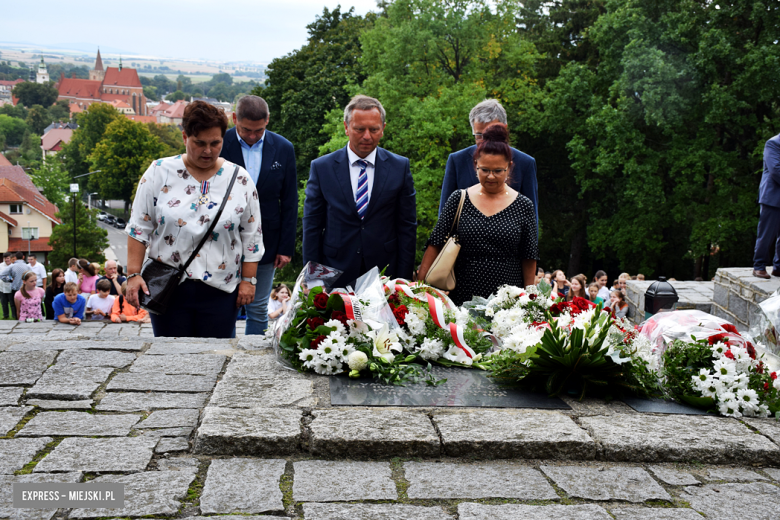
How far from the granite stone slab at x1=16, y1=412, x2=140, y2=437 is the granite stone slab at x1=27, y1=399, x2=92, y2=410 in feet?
0.24

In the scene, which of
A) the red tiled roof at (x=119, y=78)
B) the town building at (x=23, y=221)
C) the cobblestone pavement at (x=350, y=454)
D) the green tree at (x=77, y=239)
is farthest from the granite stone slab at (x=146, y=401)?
the red tiled roof at (x=119, y=78)

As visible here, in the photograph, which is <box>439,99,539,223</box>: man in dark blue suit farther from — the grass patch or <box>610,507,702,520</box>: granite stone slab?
the grass patch

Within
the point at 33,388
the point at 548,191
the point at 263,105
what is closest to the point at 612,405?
the point at 33,388

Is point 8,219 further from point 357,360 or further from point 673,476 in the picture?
point 673,476

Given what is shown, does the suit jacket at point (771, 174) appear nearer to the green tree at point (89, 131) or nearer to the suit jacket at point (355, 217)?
the suit jacket at point (355, 217)

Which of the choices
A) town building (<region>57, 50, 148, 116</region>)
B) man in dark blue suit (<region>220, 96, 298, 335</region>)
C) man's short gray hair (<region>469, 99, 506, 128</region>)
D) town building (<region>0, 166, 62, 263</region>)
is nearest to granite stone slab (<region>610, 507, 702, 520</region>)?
man's short gray hair (<region>469, 99, 506, 128</region>)

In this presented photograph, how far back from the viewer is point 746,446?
9.95ft

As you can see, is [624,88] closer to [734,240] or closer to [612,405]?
[734,240]

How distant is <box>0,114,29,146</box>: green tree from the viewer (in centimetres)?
12271

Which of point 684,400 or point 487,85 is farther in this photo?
point 487,85

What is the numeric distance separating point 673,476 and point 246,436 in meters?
1.73

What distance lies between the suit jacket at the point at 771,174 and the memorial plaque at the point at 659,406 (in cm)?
496

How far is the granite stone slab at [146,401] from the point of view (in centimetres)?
329

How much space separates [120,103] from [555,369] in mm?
161683
